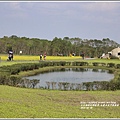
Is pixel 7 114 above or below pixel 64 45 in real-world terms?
below

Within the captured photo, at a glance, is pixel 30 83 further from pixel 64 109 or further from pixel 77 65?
pixel 77 65

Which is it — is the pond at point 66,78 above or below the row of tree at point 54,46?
below

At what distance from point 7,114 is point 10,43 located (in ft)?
194

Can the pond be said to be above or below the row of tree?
below

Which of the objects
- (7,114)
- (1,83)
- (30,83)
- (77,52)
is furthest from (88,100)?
(77,52)

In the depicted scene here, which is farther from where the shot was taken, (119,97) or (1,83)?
(1,83)

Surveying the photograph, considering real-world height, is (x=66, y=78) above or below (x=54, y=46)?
below

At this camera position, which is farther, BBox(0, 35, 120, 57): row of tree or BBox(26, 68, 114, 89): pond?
BBox(0, 35, 120, 57): row of tree

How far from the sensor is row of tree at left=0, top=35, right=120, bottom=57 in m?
64.9

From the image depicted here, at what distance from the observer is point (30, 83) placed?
1483 centimetres

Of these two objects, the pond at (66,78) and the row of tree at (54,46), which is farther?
the row of tree at (54,46)

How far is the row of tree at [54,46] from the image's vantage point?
64.9 m

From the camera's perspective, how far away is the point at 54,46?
2692 inches

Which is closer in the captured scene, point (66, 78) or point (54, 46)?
point (66, 78)
